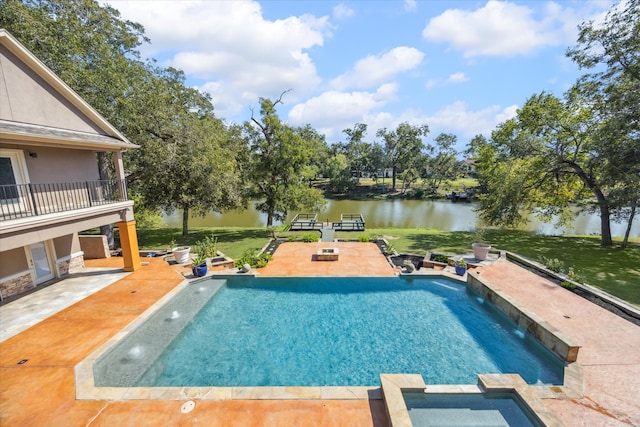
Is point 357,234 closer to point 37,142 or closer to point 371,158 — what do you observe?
point 37,142

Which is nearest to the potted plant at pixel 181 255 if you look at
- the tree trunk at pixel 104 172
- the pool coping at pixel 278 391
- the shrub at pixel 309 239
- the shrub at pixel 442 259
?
the tree trunk at pixel 104 172

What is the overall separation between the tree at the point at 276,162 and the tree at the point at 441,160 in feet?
132

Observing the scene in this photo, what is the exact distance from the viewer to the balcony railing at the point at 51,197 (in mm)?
8641

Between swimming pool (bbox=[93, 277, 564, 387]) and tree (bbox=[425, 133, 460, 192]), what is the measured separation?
4788cm

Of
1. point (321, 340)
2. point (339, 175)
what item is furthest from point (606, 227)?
point (339, 175)

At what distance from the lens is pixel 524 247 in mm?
16547

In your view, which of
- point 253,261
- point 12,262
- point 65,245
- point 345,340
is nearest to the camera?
point 345,340

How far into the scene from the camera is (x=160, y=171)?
Answer: 1552 centimetres

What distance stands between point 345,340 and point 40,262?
42.4 ft

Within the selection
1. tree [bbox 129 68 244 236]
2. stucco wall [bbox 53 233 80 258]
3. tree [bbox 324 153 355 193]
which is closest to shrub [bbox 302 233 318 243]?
tree [bbox 129 68 244 236]

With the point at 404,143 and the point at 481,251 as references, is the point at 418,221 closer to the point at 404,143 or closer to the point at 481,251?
the point at 481,251

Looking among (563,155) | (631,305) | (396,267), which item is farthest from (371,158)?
(631,305)

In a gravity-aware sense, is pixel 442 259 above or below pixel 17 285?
below

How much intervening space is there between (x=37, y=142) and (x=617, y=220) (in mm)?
29969
